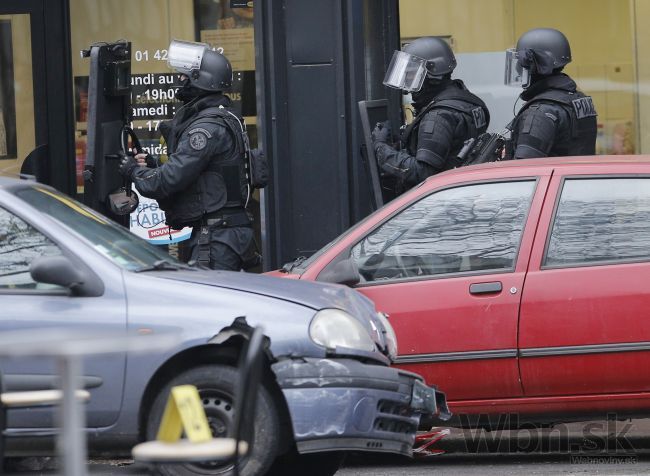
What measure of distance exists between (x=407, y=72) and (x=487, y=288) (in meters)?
2.91

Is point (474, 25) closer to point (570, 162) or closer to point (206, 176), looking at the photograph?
point (206, 176)

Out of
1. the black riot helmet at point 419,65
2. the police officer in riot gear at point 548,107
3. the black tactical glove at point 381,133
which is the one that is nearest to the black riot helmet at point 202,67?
the black tactical glove at point 381,133

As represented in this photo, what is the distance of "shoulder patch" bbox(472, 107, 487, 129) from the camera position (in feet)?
29.5

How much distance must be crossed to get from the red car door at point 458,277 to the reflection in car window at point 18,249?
1.75 m

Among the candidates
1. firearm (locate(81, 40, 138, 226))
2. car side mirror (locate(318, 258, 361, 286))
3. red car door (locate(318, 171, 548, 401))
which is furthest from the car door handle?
firearm (locate(81, 40, 138, 226))

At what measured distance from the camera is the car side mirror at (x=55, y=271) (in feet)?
18.5

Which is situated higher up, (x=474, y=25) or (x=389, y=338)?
(x=474, y=25)

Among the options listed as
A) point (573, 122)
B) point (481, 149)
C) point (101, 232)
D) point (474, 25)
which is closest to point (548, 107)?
point (573, 122)

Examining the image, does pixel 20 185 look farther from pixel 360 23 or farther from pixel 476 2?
pixel 476 2

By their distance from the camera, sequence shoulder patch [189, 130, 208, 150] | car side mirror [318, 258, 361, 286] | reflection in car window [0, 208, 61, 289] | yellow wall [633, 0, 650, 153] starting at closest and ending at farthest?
reflection in car window [0, 208, 61, 289]
car side mirror [318, 258, 361, 286]
shoulder patch [189, 130, 208, 150]
yellow wall [633, 0, 650, 153]

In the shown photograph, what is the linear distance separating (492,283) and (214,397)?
5.47ft

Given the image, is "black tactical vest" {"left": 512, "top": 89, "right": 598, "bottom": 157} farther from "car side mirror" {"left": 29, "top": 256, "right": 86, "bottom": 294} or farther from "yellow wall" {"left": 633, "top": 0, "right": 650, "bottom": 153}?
"car side mirror" {"left": 29, "top": 256, "right": 86, "bottom": 294}

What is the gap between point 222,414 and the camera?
5773mm

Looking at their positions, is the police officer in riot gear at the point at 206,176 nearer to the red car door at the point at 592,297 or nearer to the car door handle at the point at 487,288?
the car door handle at the point at 487,288
